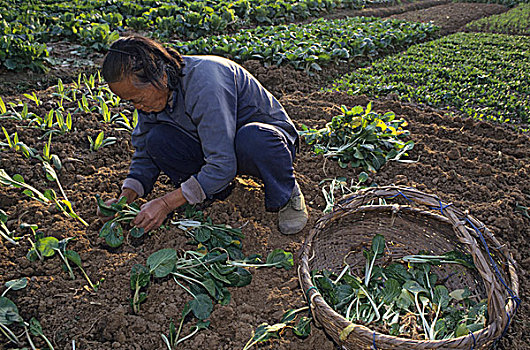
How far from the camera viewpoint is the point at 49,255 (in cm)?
189

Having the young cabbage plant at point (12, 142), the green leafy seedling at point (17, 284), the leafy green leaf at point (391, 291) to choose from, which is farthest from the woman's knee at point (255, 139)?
the young cabbage plant at point (12, 142)

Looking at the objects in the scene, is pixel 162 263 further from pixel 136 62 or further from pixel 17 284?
pixel 136 62

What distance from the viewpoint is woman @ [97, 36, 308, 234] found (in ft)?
5.86

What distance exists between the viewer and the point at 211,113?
6.18ft

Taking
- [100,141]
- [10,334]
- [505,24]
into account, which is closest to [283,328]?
[10,334]

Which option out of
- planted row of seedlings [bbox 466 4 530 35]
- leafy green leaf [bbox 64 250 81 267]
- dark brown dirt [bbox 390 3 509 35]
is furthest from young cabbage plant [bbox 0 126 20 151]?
planted row of seedlings [bbox 466 4 530 35]

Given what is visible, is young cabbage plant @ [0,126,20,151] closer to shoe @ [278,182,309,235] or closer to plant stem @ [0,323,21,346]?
plant stem @ [0,323,21,346]

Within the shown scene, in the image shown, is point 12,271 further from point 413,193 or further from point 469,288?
point 469,288

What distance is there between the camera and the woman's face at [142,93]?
5.75 ft

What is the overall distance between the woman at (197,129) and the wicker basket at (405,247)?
0.31 meters

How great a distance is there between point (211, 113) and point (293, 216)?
77 centimetres

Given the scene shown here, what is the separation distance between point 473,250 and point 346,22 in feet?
20.4

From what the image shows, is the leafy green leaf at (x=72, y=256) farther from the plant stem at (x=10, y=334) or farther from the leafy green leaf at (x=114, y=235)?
the plant stem at (x=10, y=334)

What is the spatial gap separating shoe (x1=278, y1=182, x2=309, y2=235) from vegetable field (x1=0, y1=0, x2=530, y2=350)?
59 millimetres
